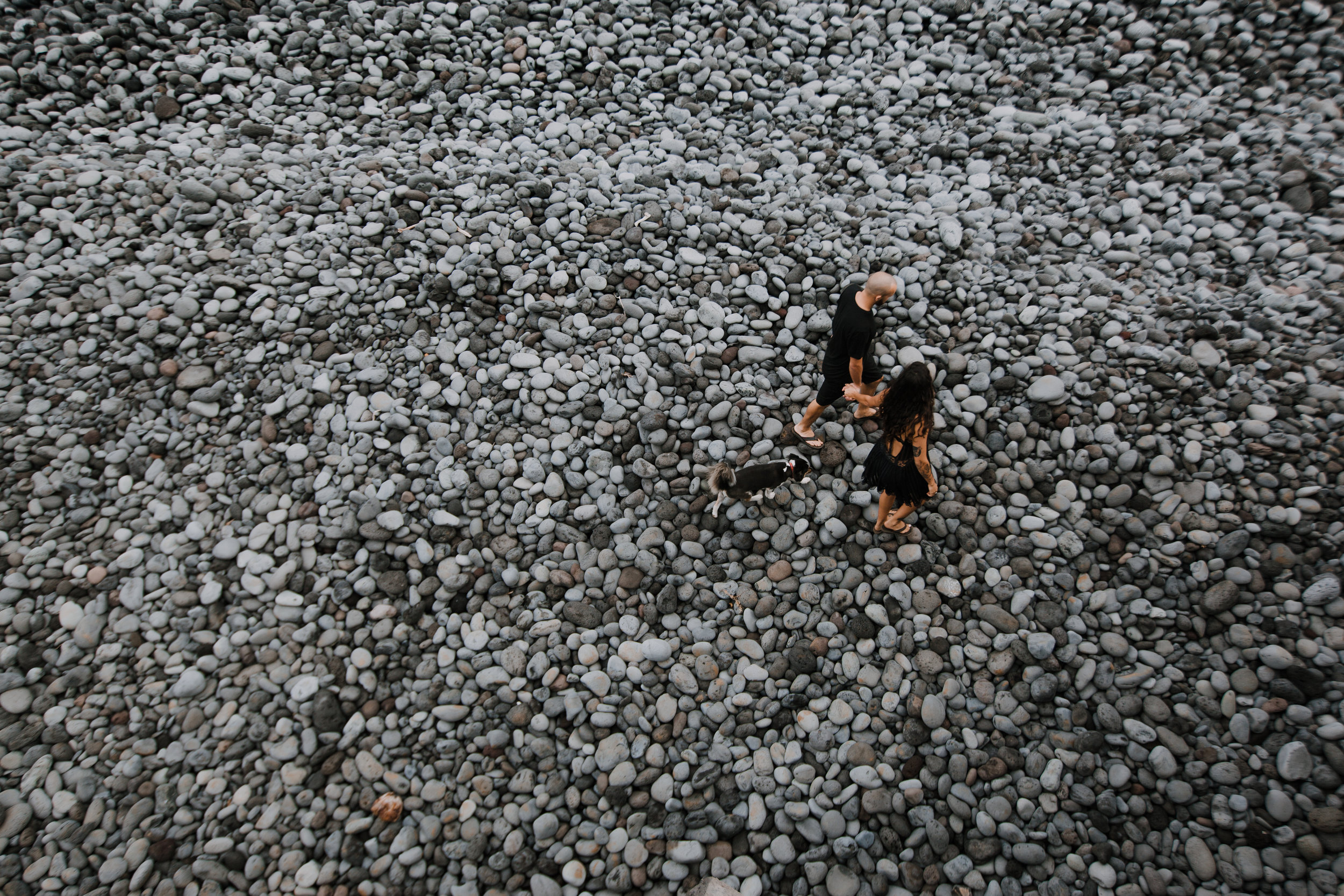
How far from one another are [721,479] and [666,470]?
1.89 feet

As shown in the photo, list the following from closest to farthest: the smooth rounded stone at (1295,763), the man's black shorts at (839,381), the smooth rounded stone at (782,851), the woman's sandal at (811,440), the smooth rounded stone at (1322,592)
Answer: the smooth rounded stone at (1295,763), the smooth rounded stone at (782,851), the smooth rounded stone at (1322,592), the man's black shorts at (839,381), the woman's sandal at (811,440)

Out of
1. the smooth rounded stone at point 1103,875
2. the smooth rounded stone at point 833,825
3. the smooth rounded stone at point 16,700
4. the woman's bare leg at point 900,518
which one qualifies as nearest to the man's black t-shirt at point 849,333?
the woman's bare leg at point 900,518

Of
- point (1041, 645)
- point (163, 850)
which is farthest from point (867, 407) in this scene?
point (163, 850)

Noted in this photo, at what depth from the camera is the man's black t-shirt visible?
4234 millimetres

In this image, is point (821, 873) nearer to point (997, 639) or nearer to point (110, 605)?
point (997, 639)

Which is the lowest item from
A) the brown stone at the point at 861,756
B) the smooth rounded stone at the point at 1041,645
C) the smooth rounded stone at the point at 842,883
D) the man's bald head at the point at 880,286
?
the smooth rounded stone at the point at 842,883

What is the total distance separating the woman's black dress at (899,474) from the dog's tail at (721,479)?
89 centimetres

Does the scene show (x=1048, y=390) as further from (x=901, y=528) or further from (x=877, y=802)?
(x=877, y=802)

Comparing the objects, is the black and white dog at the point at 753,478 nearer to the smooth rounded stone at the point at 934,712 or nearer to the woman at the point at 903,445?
the woman at the point at 903,445

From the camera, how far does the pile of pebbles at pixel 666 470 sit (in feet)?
12.3

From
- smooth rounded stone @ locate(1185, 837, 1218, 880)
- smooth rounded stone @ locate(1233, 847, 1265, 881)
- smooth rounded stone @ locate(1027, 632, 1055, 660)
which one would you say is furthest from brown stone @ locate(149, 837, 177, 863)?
smooth rounded stone @ locate(1233, 847, 1265, 881)

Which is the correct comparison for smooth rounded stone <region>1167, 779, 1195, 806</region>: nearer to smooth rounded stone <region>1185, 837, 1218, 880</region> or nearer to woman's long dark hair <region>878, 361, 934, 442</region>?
smooth rounded stone <region>1185, 837, 1218, 880</region>

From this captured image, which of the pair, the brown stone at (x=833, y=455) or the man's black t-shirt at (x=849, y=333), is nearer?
the man's black t-shirt at (x=849, y=333)

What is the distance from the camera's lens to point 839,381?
15.0ft
